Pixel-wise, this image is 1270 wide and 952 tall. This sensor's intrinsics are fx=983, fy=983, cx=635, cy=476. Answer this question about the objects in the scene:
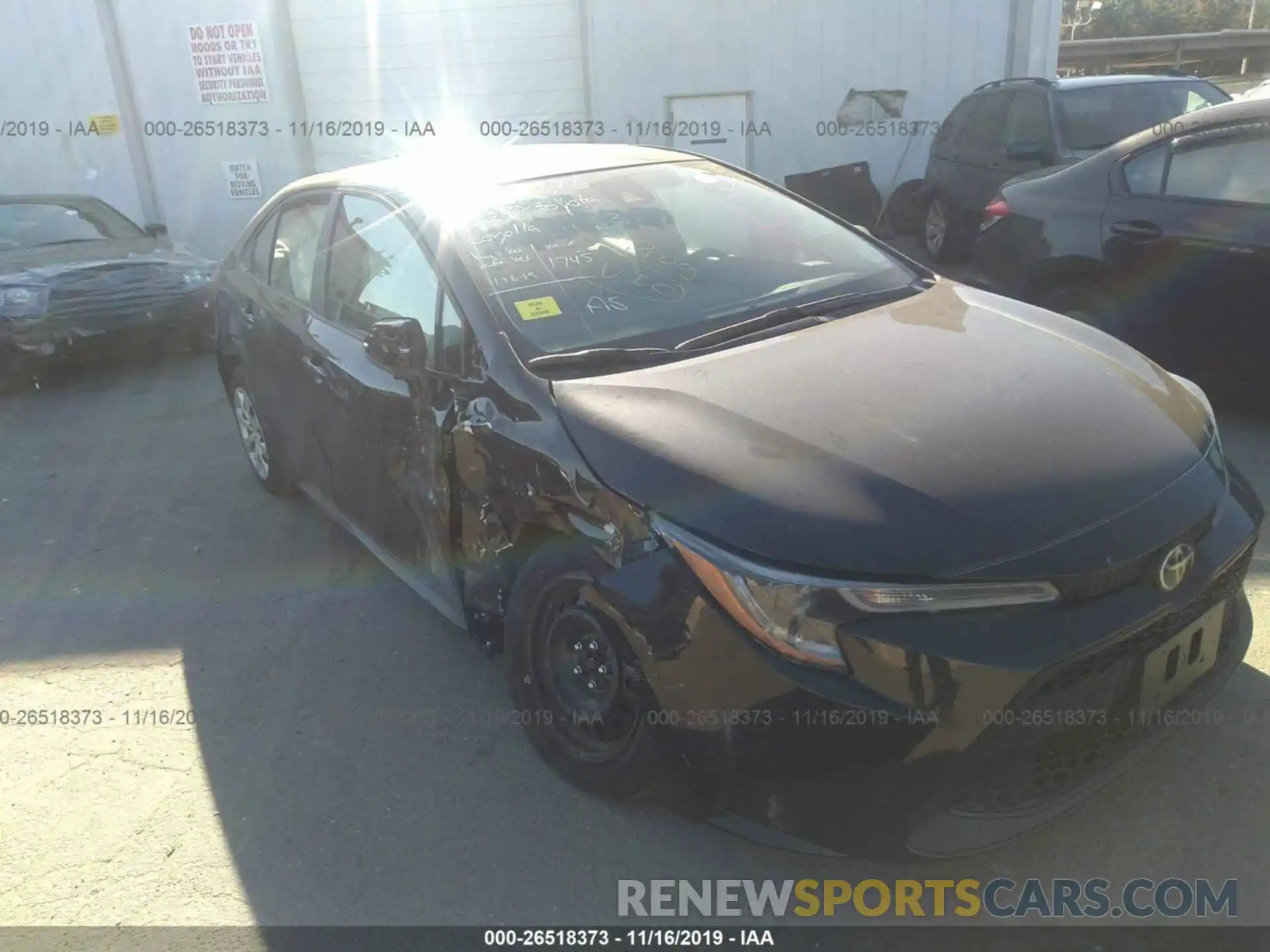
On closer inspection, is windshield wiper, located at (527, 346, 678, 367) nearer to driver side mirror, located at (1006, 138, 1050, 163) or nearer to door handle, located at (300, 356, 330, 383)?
door handle, located at (300, 356, 330, 383)

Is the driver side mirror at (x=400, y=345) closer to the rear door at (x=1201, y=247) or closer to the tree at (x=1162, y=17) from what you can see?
the rear door at (x=1201, y=247)

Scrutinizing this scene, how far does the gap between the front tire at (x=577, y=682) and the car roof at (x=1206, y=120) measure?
13.0 ft

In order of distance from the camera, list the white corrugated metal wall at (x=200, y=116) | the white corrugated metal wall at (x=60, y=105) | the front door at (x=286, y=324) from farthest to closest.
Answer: the white corrugated metal wall at (x=60, y=105), the white corrugated metal wall at (x=200, y=116), the front door at (x=286, y=324)

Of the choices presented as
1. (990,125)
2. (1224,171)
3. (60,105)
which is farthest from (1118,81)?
(60,105)

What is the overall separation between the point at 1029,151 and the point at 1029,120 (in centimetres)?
68

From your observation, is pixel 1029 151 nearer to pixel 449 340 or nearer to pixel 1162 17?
pixel 449 340

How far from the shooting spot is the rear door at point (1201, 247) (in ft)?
14.1

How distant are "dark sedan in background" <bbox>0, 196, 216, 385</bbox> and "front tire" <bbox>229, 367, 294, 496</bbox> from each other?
292cm

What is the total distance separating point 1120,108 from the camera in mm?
7664

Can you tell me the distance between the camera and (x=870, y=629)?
1.92 m

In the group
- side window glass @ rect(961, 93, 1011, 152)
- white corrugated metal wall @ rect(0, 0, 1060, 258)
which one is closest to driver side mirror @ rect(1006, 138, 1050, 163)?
side window glass @ rect(961, 93, 1011, 152)

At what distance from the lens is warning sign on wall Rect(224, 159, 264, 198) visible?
11969 mm

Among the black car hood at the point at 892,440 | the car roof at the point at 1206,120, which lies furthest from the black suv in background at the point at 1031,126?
the black car hood at the point at 892,440

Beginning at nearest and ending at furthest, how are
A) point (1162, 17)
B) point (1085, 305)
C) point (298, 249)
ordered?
point (298, 249) < point (1085, 305) < point (1162, 17)
